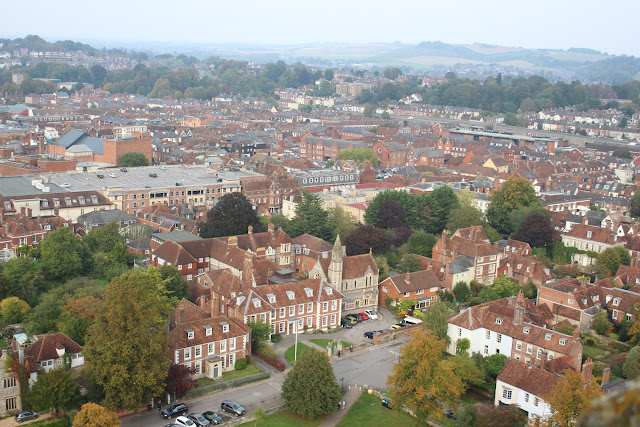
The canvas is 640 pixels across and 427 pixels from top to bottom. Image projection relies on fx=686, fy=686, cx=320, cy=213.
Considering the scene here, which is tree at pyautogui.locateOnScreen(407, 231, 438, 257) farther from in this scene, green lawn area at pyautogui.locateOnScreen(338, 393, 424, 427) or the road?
green lawn area at pyautogui.locateOnScreen(338, 393, 424, 427)

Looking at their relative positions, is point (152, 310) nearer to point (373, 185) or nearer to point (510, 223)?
point (510, 223)

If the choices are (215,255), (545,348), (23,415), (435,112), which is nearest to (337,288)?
(215,255)

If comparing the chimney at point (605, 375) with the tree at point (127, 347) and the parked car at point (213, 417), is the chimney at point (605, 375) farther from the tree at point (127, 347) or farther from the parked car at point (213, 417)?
the tree at point (127, 347)

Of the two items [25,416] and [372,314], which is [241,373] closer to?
[25,416]

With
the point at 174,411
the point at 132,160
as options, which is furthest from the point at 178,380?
the point at 132,160

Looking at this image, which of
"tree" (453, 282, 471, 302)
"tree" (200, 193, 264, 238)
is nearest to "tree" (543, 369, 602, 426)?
"tree" (453, 282, 471, 302)
